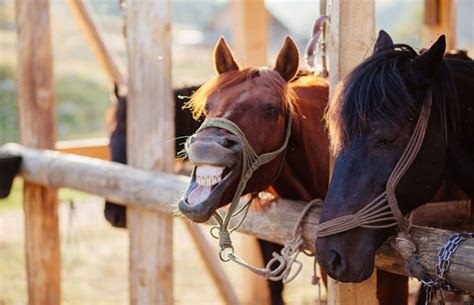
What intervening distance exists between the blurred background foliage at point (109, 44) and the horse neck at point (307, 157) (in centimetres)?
1082

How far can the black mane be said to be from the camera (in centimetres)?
236

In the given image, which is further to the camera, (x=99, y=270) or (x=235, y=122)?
(x=99, y=270)

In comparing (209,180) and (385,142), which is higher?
(385,142)

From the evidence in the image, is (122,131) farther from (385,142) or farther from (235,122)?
(385,142)

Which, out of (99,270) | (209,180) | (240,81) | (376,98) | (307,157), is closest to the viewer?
(376,98)

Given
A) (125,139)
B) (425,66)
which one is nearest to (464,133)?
(425,66)

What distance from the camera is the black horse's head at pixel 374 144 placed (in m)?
2.30

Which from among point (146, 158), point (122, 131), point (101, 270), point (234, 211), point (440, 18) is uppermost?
point (440, 18)

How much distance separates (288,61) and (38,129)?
7.98 feet

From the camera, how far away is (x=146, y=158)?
3.87 meters

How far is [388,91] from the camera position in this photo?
2.37 m

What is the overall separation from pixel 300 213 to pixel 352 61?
0.68 m

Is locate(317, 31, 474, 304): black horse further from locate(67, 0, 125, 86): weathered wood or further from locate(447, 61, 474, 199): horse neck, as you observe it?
locate(67, 0, 125, 86): weathered wood

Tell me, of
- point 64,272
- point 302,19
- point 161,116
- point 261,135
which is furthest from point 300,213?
point 302,19
